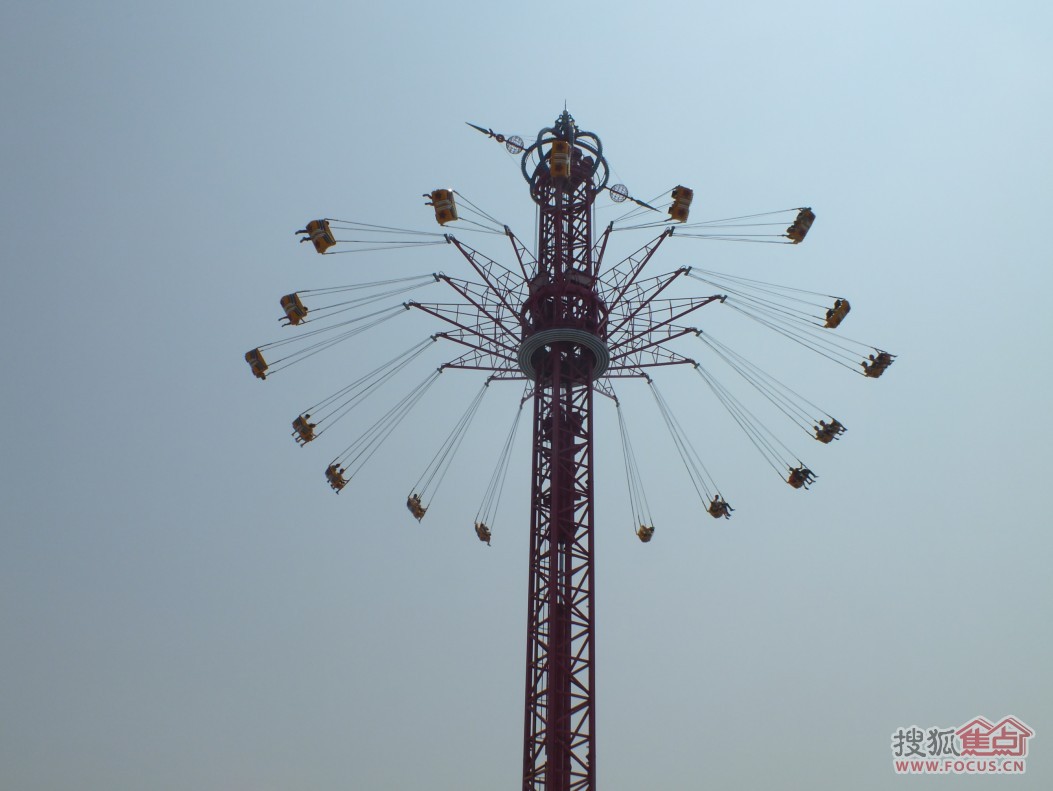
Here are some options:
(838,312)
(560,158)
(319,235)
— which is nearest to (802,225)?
(838,312)

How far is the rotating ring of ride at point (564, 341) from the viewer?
139 feet

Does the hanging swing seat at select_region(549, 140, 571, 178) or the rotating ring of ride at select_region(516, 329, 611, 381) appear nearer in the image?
the hanging swing seat at select_region(549, 140, 571, 178)

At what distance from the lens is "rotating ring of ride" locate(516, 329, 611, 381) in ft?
139

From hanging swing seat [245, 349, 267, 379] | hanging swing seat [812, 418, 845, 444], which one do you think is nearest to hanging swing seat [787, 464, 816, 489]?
hanging swing seat [812, 418, 845, 444]

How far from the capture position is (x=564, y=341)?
4281 cm

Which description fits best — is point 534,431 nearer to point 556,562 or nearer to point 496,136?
point 556,562

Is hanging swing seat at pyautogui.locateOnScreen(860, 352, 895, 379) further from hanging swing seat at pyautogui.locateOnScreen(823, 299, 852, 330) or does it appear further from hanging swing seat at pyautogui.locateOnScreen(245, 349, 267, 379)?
hanging swing seat at pyautogui.locateOnScreen(245, 349, 267, 379)

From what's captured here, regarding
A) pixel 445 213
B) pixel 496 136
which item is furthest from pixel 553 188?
pixel 445 213

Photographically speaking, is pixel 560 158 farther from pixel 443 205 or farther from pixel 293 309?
pixel 293 309

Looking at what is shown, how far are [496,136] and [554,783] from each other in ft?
90.6

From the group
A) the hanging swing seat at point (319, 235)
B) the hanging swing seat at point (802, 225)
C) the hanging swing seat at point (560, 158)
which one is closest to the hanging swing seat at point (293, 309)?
the hanging swing seat at point (319, 235)

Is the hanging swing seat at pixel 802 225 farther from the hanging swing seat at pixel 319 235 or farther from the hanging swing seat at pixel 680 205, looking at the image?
the hanging swing seat at pixel 319 235

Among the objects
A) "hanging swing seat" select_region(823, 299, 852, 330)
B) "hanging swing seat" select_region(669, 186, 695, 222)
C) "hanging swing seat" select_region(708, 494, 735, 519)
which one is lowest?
"hanging swing seat" select_region(708, 494, 735, 519)

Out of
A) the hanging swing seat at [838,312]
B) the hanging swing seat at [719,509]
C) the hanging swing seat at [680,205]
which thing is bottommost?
the hanging swing seat at [719,509]
